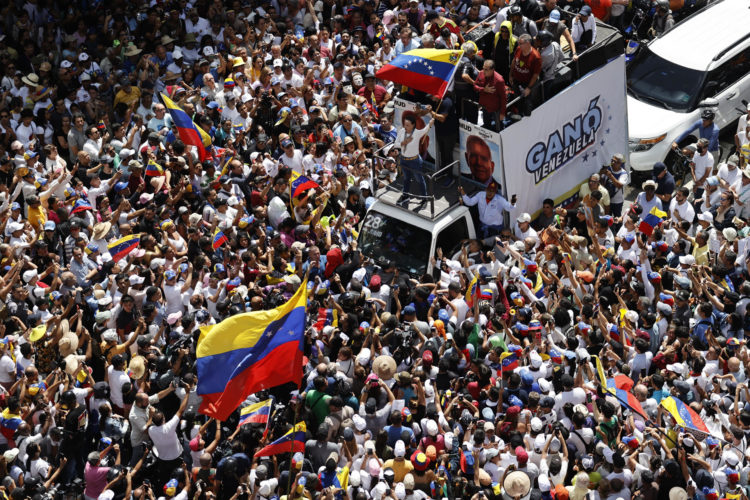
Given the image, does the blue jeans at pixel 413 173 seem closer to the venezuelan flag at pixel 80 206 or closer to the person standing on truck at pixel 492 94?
the person standing on truck at pixel 492 94

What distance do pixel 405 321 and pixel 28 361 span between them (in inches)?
192

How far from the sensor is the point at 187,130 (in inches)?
686

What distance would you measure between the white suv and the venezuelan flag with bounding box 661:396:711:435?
6573 mm

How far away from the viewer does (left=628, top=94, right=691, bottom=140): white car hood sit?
1880 cm

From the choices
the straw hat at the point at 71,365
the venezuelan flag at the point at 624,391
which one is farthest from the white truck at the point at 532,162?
the straw hat at the point at 71,365

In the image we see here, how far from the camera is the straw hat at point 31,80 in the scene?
19547 millimetres

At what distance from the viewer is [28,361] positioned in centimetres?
1457

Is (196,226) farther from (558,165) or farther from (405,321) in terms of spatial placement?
(558,165)

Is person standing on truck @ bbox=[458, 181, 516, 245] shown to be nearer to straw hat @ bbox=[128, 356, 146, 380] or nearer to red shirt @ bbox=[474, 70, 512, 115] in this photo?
red shirt @ bbox=[474, 70, 512, 115]

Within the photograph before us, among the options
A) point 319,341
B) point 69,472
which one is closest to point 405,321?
point 319,341

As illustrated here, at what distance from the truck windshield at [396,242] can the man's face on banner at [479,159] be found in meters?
1.30

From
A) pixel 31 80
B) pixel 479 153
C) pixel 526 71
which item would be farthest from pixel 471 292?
pixel 31 80

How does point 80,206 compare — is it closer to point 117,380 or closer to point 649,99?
point 117,380

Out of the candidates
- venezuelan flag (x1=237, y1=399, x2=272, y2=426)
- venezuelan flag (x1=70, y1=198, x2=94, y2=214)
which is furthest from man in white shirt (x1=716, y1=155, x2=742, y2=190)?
venezuelan flag (x1=70, y1=198, x2=94, y2=214)
